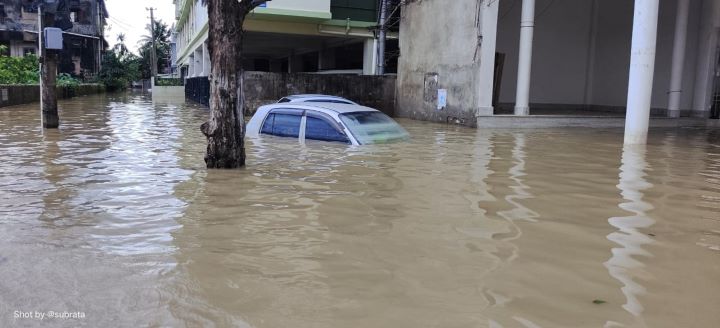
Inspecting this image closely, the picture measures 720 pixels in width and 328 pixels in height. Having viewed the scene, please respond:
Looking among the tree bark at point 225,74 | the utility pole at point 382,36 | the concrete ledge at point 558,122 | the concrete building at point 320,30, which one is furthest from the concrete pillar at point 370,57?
the tree bark at point 225,74

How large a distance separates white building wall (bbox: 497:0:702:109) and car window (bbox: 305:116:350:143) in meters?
14.3

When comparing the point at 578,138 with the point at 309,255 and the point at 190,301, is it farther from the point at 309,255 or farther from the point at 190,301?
the point at 190,301

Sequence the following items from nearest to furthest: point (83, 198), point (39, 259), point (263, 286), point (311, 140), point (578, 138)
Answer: point (263, 286)
point (39, 259)
point (83, 198)
point (311, 140)
point (578, 138)

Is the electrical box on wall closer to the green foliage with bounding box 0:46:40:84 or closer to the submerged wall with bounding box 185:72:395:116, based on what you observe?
the submerged wall with bounding box 185:72:395:116

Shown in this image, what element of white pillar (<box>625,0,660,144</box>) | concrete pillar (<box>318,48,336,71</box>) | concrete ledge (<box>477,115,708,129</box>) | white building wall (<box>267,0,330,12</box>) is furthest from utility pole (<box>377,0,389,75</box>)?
white pillar (<box>625,0,660,144</box>)

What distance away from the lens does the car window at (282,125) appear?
10984 millimetres

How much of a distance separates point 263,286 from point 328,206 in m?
2.31

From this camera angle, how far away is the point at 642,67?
12.8 metres

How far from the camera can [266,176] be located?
7.82 metres

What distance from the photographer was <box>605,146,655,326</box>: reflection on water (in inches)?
151

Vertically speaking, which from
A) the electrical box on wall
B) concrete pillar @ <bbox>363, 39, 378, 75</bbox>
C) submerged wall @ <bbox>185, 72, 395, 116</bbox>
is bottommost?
submerged wall @ <bbox>185, 72, 395, 116</bbox>

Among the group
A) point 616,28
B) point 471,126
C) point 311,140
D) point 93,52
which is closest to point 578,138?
point 471,126

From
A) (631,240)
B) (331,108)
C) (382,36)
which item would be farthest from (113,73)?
(631,240)

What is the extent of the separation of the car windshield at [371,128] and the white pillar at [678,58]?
42.0 feet
